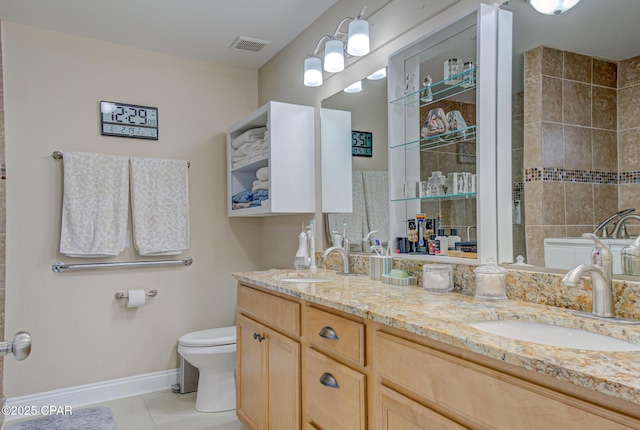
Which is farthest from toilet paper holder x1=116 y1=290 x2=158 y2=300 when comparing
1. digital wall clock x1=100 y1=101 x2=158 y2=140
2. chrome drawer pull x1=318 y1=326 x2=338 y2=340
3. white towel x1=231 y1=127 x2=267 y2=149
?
chrome drawer pull x1=318 y1=326 x2=338 y2=340

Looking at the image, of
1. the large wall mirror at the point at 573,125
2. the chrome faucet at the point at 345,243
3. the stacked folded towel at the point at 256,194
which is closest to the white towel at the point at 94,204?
the stacked folded towel at the point at 256,194

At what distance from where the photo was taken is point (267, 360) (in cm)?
204

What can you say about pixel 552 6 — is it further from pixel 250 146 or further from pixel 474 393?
pixel 250 146

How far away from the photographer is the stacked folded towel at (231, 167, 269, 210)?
9.11 ft

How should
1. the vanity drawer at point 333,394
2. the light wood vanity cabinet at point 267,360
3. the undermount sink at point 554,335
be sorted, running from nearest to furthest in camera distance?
the undermount sink at point 554,335 < the vanity drawer at point 333,394 < the light wood vanity cabinet at point 267,360

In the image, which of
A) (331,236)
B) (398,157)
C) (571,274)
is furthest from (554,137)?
(331,236)

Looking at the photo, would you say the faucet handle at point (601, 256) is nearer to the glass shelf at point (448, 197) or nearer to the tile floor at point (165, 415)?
the glass shelf at point (448, 197)

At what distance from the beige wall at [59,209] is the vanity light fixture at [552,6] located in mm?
2532

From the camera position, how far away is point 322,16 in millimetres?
2730

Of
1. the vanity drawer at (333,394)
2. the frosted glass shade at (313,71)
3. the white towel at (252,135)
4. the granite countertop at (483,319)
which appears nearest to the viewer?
the granite countertop at (483,319)

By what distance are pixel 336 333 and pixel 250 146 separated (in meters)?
1.84

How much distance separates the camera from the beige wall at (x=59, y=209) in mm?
2768

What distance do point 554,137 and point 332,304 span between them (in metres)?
0.93

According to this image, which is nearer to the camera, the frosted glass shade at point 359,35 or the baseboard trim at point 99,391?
the frosted glass shade at point 359,35
